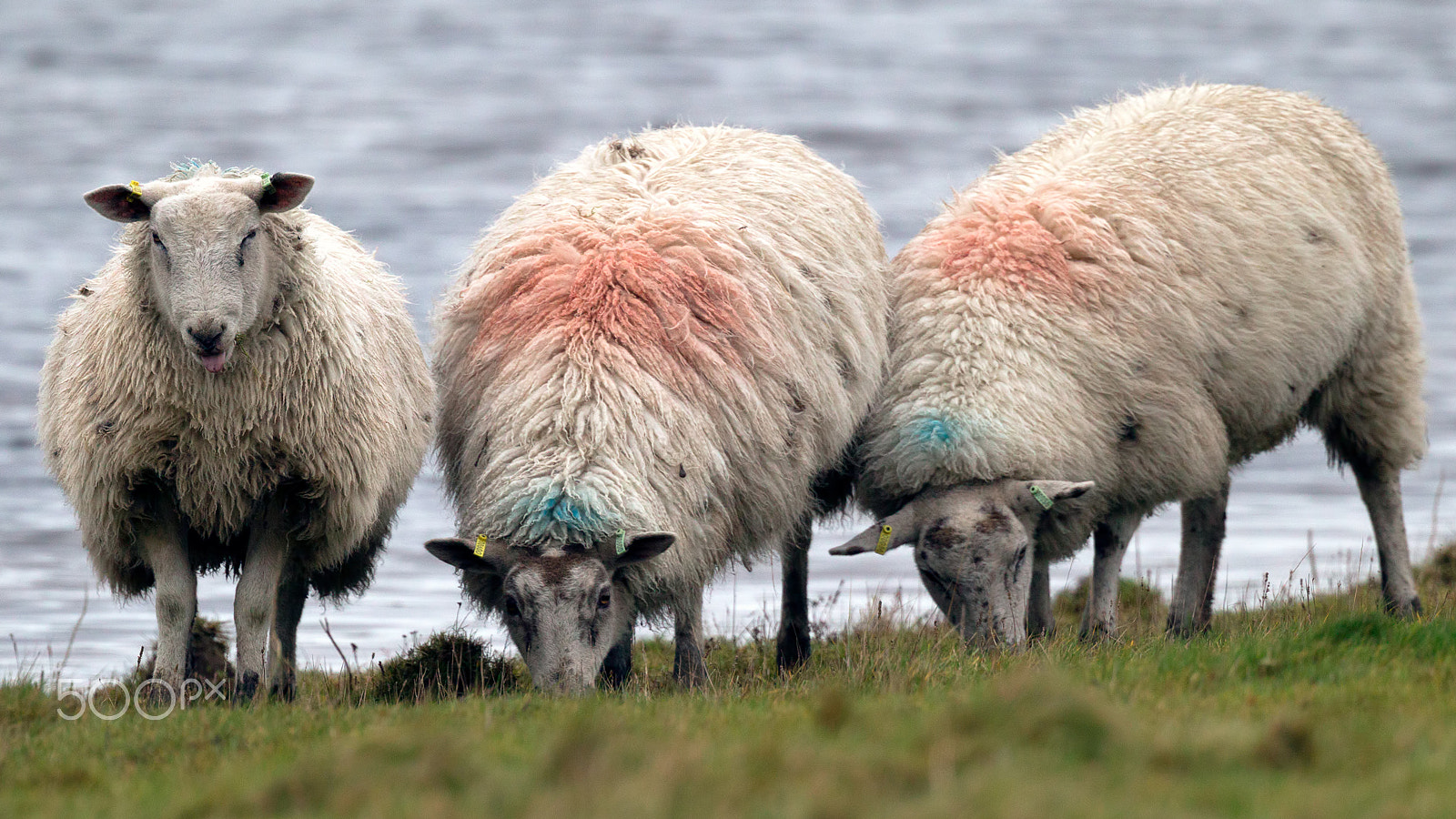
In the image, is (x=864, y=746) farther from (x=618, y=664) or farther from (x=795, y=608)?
(x=795, y=608)

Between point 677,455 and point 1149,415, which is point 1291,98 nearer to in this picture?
point 1149,415

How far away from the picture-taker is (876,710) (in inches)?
179

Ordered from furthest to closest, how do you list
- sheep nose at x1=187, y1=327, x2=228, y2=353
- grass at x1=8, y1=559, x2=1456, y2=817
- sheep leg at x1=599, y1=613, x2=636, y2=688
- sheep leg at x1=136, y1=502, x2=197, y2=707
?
1. sheep leg at x1=599, y1=613, x2=636, y2=688
2. sheep leg at x1=136, y1=502, x2=197, y2=707
3. sheep nose at x1=187, y1=327, x2=228, y2=353
4. grass at x1=8, y1=559, x2=1456, y2=817

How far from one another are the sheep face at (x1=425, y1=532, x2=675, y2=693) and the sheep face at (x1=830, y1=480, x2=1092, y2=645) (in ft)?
3.96

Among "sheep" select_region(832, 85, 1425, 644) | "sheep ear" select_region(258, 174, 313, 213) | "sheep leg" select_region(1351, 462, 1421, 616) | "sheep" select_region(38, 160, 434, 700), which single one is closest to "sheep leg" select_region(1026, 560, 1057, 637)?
"sheep" select_region(832, 85, 1425, 644)

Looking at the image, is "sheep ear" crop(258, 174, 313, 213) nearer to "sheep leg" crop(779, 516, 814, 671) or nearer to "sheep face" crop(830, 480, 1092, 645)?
"sheep face" crop(830, 480, 1092, 645)

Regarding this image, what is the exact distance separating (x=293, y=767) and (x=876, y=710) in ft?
4.88

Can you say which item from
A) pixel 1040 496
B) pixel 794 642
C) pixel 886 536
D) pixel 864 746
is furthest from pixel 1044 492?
pixel 864 746

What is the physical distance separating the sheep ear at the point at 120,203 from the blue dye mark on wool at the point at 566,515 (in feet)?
5.59

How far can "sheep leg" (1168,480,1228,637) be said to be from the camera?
29.8 ft

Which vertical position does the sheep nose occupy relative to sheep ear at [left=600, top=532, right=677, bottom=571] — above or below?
above

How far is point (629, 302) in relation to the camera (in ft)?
22.5

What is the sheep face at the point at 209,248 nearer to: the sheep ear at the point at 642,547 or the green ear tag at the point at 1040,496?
the sheep ear at the point at 642,547

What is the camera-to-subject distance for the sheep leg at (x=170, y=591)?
6.22 m
